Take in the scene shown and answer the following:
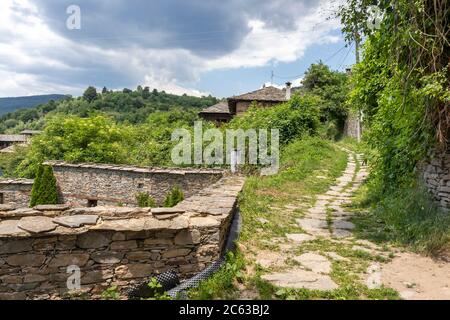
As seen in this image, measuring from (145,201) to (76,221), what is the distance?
10038 millimetres

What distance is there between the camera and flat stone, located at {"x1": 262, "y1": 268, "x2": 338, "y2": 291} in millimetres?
3326

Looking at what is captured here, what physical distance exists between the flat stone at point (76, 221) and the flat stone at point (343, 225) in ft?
12.8

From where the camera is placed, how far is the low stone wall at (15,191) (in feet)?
50.1

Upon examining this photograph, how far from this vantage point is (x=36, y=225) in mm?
3465

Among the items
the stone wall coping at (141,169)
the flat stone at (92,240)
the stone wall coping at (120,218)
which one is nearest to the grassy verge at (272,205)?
the stone wall coping at (120,218)

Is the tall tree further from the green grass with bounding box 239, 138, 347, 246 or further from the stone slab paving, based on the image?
the stone slab paving

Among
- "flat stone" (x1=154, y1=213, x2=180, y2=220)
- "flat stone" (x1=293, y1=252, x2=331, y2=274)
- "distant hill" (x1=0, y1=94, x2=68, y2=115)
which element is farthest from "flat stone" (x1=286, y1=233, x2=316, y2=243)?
"distant hill" (x1=0, y1=94, x2=68, y2=115)

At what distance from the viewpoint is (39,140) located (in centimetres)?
2089

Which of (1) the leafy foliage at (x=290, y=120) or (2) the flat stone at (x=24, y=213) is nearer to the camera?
(2) the flat stone at (x=24, y=213)

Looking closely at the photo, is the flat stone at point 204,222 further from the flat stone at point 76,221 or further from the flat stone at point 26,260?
the flat stone at point 26,260

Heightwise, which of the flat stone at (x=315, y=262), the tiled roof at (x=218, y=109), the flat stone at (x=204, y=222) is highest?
the tiled roof at (x=218, y=109)

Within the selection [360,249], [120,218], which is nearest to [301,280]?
[360,249]

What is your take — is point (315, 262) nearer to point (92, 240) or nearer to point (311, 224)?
point (311, 224)

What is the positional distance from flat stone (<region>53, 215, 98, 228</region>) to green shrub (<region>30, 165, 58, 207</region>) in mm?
12023
